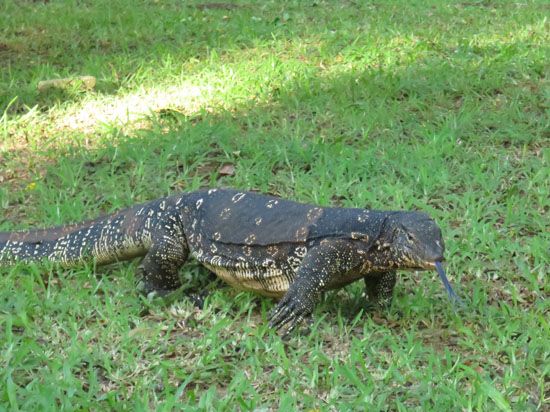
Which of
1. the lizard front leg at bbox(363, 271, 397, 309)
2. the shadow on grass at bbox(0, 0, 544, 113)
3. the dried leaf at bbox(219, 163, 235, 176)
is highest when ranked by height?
the lizard front leg at bbox(363, 271, 397, 309)

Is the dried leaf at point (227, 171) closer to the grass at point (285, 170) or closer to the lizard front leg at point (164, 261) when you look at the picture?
the grass at point (285, 170)

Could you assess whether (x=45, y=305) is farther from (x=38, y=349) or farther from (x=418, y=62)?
(x=418, y=62)

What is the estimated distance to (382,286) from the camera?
4.58 m

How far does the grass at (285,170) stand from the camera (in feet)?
12.8

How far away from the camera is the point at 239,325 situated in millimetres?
4457

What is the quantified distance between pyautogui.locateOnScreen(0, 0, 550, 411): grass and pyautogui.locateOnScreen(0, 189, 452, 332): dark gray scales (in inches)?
5.3

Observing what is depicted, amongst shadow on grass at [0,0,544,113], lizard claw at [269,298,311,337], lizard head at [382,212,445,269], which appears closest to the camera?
lizard head at [382,212,445,269]

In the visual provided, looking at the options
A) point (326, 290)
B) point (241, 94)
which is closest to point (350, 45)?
point (241, 94)

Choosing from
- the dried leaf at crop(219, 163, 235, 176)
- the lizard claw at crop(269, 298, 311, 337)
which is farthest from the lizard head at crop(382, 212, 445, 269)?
the dried leaf at crop(219, 163, 235, 176)

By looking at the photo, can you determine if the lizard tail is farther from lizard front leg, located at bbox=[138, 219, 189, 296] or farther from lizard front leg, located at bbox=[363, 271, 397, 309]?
lizard front leg, located at bbox=[363, 271, 397, 309]

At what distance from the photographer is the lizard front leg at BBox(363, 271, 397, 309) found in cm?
457

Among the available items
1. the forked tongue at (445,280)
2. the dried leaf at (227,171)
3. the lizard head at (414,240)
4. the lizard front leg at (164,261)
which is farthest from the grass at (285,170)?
the lizard head at (414,240)

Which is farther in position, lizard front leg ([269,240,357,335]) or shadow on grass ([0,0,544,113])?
shadow on grass ([0,0,544,113])

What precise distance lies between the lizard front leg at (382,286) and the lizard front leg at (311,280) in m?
0.25
